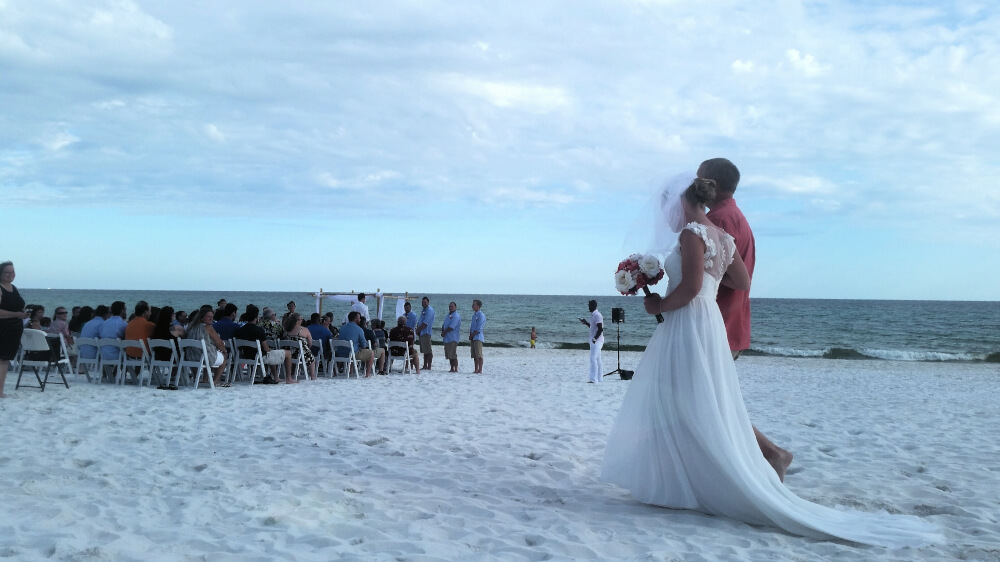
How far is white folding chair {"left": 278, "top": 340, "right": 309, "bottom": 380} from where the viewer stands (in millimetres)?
11438

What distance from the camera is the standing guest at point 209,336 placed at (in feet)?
33.0

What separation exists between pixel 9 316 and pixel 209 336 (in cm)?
255

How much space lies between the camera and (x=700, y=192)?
13.8 feet

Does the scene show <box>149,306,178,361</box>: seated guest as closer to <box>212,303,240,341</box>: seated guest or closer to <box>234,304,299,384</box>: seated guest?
<box>212,303,240,341</box>: seated guest

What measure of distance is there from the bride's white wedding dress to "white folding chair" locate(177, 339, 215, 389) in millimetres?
7170

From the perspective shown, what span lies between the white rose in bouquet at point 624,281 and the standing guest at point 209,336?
288 inches

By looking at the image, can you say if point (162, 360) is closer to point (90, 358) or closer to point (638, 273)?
point (90, 358)

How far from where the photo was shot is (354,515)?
13.0ft

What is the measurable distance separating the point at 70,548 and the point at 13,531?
44 centimetres

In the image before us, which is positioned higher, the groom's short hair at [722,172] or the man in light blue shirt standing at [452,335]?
the groom's short hair at [722,172]

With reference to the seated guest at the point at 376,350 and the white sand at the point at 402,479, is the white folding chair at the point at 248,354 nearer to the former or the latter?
the white sand at the point at 402,479

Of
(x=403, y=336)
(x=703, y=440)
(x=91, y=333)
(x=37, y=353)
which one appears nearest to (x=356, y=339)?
(x=403, y=336)

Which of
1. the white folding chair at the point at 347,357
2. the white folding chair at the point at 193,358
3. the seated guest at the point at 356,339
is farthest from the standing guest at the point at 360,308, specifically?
the white folding chair at the point at 193,358

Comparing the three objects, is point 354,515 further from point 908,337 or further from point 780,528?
point 908,337
